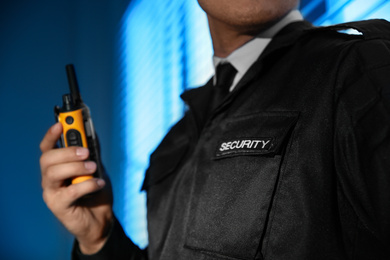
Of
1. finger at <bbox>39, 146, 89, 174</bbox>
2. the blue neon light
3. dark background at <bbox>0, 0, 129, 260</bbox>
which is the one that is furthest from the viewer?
dark background at <bbox>0, 0, 129, 260</bbox>

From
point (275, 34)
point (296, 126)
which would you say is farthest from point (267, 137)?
point (275, 34)

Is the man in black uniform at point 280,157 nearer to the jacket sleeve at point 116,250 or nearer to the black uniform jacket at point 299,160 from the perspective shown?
the black uniform jacket at point 299,160

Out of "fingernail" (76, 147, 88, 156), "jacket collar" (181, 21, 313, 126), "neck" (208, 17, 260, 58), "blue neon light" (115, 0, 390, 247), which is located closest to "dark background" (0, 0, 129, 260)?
"blue neon light" (115, 0, 390, 247)

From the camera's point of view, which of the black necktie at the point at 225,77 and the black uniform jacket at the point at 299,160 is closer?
the black uniform jacket at the point at 299,160

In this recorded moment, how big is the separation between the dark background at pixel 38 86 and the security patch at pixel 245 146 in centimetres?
149

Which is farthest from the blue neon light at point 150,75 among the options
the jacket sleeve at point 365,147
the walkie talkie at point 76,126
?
the jacket sleeve at point 365,147

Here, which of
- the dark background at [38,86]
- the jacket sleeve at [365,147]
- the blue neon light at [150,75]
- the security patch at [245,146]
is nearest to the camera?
the jacket sleeve at [365,147]

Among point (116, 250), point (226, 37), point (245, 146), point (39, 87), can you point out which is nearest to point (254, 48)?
point (226, 37)

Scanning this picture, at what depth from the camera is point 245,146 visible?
2.46ft

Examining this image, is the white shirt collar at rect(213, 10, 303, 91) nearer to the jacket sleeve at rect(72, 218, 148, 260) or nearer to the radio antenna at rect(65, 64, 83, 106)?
the radio antenna at rect(65, 64, 83, 106)

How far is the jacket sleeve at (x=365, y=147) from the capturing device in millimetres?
560

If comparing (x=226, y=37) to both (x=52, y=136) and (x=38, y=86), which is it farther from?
(x=38, y=86)

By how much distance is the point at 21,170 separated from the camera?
2.03 meters

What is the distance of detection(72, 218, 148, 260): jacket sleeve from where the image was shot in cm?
112
